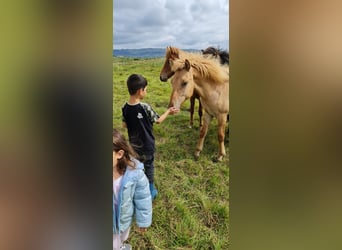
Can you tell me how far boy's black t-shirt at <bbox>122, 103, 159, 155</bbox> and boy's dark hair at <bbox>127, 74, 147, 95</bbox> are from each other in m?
0.09

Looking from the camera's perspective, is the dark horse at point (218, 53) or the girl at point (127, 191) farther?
the girl at point (127, 191)

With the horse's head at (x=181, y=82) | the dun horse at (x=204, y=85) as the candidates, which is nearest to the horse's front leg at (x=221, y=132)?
the dun horse at (x=204, y=85)

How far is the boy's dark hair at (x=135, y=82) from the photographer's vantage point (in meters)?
1.80

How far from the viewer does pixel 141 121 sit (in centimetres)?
182

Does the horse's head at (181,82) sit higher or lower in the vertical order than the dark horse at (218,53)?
lower

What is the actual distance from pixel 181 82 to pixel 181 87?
3 centimetres

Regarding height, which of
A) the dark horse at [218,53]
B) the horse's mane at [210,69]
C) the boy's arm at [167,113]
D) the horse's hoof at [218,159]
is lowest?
the horse's hoof at [218,159]

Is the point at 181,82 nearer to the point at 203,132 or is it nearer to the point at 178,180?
the point at 203,132

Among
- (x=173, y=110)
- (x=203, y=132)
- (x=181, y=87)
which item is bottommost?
(x=203, y=132)

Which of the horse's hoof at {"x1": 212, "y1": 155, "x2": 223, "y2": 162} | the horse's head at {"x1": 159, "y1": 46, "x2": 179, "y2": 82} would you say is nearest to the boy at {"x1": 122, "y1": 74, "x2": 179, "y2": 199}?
the horse's head at {"x1": 159, "y1": 46, "x2": 179, "y2": 82}

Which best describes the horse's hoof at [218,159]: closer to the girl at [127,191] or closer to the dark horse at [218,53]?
the girl at [127,191]

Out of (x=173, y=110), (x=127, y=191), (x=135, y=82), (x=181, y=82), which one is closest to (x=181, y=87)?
(x=181, y=82)
